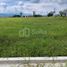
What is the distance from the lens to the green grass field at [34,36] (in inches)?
138

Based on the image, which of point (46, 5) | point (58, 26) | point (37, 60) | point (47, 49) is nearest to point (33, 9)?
point (46, 5)

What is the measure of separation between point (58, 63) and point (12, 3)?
1514mm

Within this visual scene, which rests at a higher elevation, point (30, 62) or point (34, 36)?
point (34, 36)

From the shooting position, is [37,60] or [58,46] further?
[58,46]

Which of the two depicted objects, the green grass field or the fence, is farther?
the green grass field

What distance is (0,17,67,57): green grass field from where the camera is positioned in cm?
350

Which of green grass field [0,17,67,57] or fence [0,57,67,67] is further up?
green grass field [0,17,67,57]

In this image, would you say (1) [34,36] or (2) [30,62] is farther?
(1) [34,36]

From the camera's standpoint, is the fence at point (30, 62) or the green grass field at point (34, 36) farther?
the green grass field at point (34, 36)

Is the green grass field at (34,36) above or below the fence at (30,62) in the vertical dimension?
above

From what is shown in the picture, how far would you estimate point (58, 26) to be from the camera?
12.8 feet

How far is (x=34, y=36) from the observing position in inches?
150

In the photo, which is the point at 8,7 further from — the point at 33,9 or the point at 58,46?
the point at 58,46

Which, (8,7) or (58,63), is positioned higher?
(8,7)
